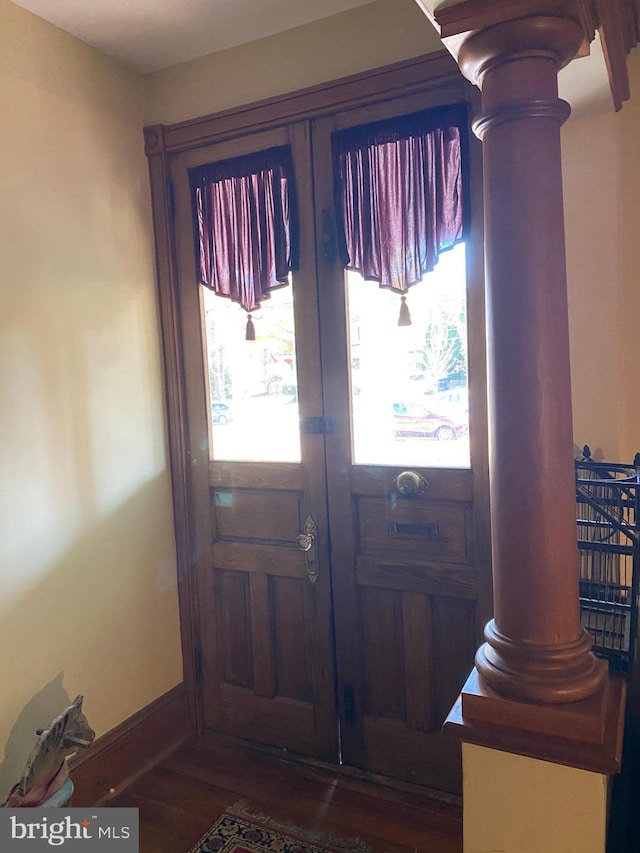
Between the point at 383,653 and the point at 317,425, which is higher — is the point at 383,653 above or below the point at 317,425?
below

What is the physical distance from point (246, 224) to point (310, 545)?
1.17m

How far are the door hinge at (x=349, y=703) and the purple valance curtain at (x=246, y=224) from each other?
54.7 inches

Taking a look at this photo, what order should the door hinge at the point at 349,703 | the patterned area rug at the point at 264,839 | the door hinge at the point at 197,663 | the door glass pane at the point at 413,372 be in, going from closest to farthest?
the patterned area rug at the point at 264,839, the door glass pane at the point at 413,372, the door hinge at the point at 349,703, the door hinge at the point at 197,663

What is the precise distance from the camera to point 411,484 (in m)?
2.11

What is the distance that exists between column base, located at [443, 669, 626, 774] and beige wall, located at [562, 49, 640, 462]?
775mm

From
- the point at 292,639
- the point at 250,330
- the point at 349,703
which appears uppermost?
the point at 250,330

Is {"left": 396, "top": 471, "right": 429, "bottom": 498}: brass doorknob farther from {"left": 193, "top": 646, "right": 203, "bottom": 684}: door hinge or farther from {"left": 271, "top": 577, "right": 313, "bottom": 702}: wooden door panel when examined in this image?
{"left": 193, "top": 646, "right": 203, "bottom": 684}: door hinge

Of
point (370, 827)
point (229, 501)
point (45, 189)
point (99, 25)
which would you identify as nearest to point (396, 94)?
point (99, 25)

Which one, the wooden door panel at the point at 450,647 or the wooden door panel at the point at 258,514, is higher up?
the wooden door panel at the point at 258,514

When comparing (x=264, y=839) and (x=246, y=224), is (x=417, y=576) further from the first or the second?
(x=246, y=224)

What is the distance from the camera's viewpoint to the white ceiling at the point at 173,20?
2035 mm

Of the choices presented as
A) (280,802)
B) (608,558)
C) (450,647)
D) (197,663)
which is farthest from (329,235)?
(280,802)

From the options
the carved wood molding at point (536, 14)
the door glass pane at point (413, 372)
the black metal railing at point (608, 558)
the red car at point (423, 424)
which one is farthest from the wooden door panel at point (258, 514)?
the carved wood molding at point (536, 14)

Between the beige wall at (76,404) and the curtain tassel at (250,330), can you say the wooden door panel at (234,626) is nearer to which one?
the beige wall at (76,404)
